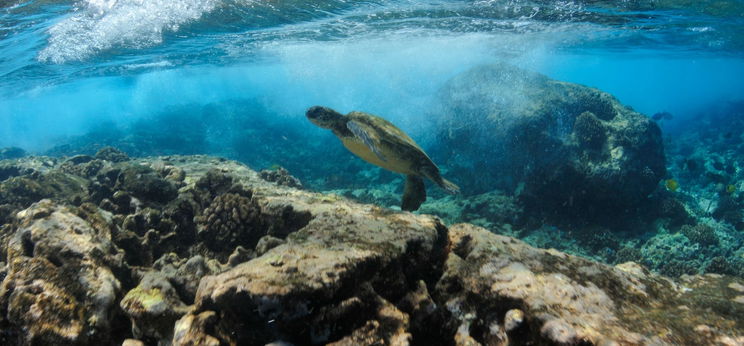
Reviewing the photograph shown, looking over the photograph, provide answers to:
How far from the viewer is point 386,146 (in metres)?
5.00

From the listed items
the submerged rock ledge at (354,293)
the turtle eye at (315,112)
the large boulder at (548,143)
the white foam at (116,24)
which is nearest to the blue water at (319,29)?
the white foam at (116,24)

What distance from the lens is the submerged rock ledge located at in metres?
2.34

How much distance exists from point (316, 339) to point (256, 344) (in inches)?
17.7

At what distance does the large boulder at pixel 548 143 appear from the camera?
11.8 metres

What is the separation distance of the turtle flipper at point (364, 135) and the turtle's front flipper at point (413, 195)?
2.85 feet

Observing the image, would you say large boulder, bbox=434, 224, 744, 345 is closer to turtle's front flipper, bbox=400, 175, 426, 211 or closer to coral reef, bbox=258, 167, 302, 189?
turtle's front flipper, bbox=400, 175, 426, 211

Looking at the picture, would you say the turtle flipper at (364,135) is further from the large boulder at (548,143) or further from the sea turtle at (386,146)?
the large boulder at (548,143)

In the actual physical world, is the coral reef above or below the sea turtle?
below

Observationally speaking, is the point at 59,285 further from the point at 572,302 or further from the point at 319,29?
the point at 319,29

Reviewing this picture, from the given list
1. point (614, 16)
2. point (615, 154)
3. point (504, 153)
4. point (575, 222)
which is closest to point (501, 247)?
point (575, 222)

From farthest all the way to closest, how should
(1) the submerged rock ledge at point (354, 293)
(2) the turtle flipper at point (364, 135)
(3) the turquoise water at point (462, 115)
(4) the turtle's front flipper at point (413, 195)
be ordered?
(3) the turquoise water at point (462, 115), (4) the turtle's front flipper at point (413, 195), (2) the turtle flipper at point (364, 135), (1) the submerged rock ledge at point (354, 293)

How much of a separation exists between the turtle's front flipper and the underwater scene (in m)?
0.05

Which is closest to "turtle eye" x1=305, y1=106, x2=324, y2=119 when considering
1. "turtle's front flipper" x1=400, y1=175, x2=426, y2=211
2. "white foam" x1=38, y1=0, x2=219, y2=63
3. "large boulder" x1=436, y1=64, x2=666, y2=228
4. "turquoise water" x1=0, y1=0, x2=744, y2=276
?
"turtle's front flipper" x1=400, y1=175, x2=426, y2=211

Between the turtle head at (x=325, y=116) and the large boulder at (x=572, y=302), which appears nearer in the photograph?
the large boulder at (x=572, y=302)
